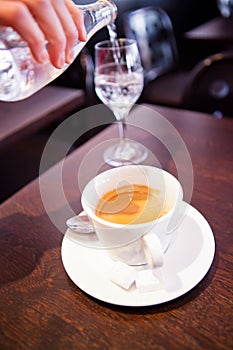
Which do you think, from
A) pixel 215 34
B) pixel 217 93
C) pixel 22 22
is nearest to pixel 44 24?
pixel 22 22

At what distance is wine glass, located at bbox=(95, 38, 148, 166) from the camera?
77 centimetres

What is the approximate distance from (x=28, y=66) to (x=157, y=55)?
1435mm

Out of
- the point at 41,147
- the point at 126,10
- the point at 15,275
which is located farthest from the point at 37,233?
the point at 126,10

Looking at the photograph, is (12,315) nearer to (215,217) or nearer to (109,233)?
(109,233)

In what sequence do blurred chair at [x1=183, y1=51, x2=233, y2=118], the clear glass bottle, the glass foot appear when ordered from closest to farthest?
the clear glass bottle < the glass foot < blurred chair at [x1=183, y1=51, x2=233, y2=118]

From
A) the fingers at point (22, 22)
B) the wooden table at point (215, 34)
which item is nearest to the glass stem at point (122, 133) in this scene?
the fingers at point (22, 22)

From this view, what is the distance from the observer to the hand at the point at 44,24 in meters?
0.45

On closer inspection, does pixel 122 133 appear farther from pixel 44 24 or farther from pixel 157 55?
pixel 157 55

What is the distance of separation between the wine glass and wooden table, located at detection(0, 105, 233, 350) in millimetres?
75

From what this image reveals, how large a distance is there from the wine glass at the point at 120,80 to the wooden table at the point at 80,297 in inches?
2.9

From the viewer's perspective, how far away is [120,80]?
792 millimetres

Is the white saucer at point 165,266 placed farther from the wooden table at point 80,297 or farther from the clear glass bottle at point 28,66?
the clear glass bottle at point 28,66

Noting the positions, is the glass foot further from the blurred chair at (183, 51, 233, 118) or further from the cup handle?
the blurred chair at (183, 51, 233, 118)

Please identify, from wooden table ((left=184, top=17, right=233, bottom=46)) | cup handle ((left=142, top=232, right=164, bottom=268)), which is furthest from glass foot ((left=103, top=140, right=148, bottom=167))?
wooden table ((left=184, top=17, right=233, bottom=46))
